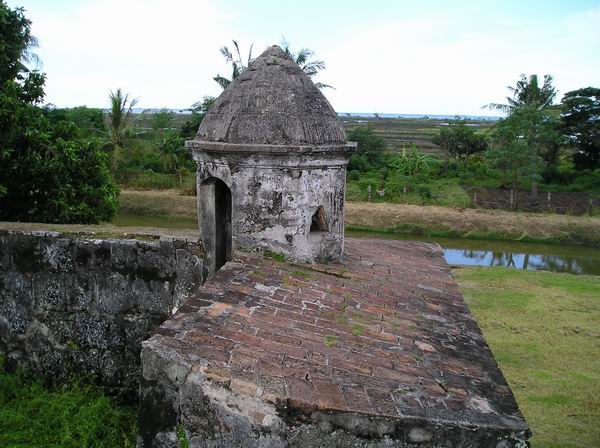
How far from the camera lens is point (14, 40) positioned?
841cm

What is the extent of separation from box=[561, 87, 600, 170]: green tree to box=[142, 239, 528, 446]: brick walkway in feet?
80.8

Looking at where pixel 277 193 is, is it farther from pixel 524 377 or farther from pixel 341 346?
pixel 524 377

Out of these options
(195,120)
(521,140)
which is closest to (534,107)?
(521,140)

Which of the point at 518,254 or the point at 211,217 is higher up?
the point at 211,217

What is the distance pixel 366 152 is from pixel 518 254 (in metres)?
14.6

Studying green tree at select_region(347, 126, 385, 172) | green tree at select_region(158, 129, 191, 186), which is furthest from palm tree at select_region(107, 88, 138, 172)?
green tree at select_region(347, 126, 385, 172)

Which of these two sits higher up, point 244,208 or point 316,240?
point 244,208

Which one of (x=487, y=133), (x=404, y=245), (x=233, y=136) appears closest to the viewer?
(x=233, y=136)

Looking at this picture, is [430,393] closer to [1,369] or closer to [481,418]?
[481,418]

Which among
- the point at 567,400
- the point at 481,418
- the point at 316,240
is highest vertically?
the point at 316,240

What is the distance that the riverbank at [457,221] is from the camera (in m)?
19.0

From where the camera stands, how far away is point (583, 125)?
2545cm

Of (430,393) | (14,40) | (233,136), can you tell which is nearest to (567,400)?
(430,393)

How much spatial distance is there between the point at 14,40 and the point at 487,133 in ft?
76.2
